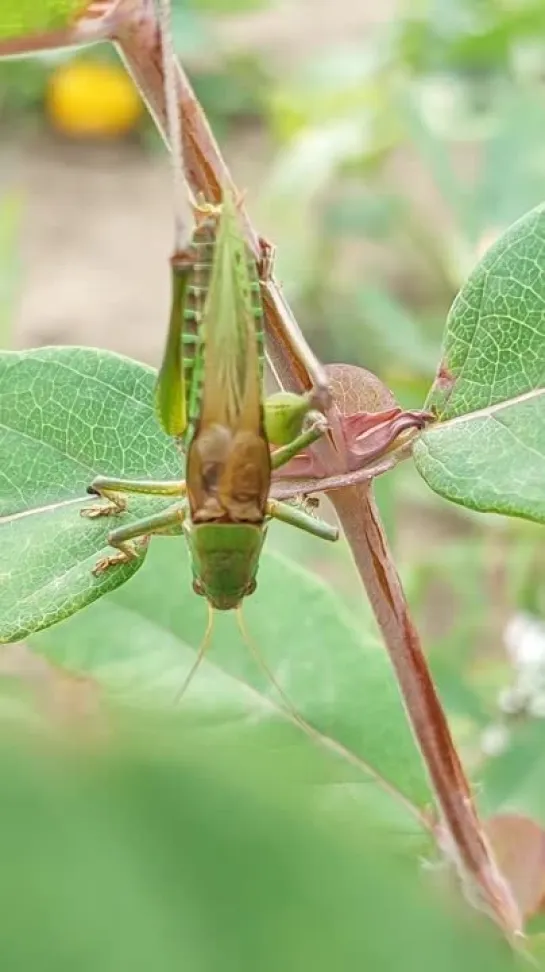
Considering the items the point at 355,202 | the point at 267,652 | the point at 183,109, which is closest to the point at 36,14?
the point at 183,109

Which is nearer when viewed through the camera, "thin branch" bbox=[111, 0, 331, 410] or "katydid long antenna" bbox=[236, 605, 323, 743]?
"thin branch" bbox=[111, 0, 331, 410]

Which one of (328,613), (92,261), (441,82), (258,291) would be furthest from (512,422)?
(92,261)

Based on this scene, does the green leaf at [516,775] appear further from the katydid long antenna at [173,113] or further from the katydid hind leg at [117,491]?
the katydid long antenna at [173,113]

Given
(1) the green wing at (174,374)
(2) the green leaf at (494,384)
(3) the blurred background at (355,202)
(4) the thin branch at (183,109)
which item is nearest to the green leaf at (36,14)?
(4) the thin branch at (183,109)

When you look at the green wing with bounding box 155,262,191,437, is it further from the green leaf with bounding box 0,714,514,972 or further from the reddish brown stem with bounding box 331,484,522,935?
the green leaf with bounding box 0,714,514,972

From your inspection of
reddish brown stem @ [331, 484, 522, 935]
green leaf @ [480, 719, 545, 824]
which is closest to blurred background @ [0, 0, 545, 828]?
green leaf @ [480, 719, 545, 824]

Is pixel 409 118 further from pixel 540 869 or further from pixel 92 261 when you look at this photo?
pixel 92 261
